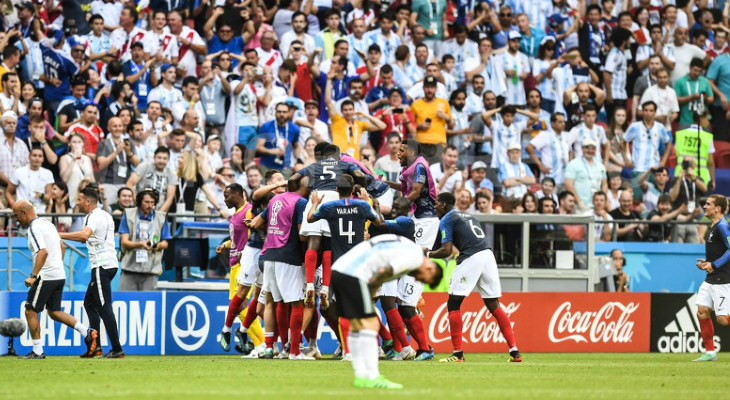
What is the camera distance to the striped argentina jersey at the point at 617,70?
28.0 m

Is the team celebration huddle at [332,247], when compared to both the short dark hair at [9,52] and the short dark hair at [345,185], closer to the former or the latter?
the short dark hair at [345,185]

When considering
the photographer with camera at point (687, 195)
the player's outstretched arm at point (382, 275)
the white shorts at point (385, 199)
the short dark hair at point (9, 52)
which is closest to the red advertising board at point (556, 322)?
the photographer with camera at point (687, 195)

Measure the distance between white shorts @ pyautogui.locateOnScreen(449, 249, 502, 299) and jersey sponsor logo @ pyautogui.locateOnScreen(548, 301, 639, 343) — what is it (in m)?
5.86

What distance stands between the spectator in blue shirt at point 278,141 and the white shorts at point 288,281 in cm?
676

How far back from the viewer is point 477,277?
16.0m

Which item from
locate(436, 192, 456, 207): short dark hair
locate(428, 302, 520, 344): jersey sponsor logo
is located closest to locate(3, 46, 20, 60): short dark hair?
locate(428, 302, 520, 344): jersey sponsor logo

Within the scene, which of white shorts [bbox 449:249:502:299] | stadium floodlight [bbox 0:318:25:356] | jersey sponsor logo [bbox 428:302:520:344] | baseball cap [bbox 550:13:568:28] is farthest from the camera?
baseball cap [bbox 550:13:568:28]

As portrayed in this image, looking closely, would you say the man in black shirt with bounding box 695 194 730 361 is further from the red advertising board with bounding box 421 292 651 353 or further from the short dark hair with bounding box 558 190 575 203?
the short dark hair with bounding box 558 190 575 203

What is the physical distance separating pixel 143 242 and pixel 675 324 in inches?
392

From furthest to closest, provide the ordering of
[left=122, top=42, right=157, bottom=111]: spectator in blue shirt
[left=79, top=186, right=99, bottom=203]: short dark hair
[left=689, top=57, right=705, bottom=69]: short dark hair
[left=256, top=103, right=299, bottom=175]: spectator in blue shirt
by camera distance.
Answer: [left=689, top=57, right=705, bottom=69]: short dark hair, [left=122, top=42, right=157, bottom=111]: spectator in blue shirt, [left=256, top=103, right=299, bottom=175]: spectator in blue shirt, [left=79, top=186, right=99, bottom=203]: short dark hair

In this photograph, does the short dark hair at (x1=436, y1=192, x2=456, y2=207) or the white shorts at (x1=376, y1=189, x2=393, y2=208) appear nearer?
the short dark hair at (x1=436, y1=192, x2=456, y2=207)

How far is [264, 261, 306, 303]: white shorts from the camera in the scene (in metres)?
16.2

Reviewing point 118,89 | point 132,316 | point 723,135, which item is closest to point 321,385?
point 132,316

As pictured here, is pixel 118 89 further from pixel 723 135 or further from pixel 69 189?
pixel 723 135
